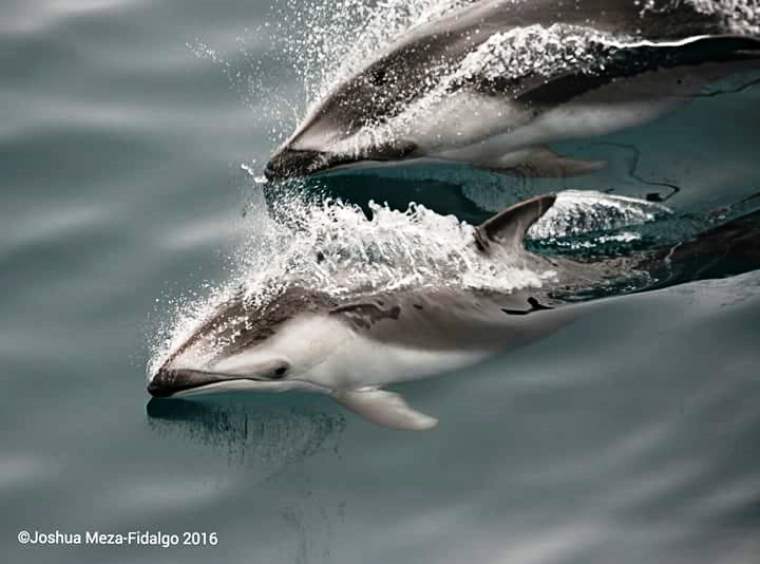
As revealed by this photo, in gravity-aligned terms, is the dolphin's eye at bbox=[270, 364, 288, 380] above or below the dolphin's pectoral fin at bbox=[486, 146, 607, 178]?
below

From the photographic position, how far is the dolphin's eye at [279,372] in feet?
→ 22.3

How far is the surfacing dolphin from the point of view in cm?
675

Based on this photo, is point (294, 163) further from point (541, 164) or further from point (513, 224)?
point (513, 224)

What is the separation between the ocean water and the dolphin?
5.5 inches

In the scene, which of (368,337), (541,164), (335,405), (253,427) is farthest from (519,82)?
(253,427)

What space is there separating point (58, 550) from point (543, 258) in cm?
266

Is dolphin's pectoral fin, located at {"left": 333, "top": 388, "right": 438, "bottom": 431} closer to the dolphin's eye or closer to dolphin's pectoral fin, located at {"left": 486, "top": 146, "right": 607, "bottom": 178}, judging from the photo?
the dolphin's eye

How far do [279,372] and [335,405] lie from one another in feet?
1.08

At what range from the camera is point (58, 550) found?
645 cm

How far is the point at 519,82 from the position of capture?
330 inches

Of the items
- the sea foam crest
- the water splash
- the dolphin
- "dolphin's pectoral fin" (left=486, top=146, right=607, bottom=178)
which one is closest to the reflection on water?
the water splash

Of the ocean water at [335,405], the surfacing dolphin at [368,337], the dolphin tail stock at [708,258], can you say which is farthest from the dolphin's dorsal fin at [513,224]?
the dolphin tail stock at [708,258]

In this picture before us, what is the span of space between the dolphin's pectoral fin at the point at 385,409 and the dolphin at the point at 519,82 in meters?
1.89

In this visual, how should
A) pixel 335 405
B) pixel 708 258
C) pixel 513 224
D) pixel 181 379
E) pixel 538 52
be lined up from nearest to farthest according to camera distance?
pixel 181 379
pixel 335 405
pixel 513 224
pixel 708 258
pixel 538 52
